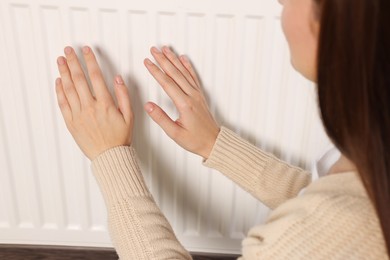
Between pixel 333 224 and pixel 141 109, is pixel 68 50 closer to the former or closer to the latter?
pixel 141 109

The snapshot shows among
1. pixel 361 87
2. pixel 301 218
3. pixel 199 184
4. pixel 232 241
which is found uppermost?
pixel 361 87

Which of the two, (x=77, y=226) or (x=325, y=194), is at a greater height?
(x=325, y=194)

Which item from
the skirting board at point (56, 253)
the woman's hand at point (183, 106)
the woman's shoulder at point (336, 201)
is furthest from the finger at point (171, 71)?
the skirting board at point (56, 253)

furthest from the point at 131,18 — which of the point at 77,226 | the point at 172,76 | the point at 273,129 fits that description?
the point at 77,226

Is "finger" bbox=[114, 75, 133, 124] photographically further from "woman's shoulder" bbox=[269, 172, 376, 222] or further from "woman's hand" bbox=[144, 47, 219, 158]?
"woman's shoulder" bbox=[269, 172, 376, 222]

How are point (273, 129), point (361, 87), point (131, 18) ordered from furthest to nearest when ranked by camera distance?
1. point (273, 129)
2. point (131, 18)
3. point (361, 87)

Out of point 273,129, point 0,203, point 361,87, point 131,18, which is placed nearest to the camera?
point 361,87

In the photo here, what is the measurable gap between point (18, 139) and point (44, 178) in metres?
0.08

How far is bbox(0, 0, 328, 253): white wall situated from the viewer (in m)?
0.74

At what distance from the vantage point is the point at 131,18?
0.74 meters

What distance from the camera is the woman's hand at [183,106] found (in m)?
0.76

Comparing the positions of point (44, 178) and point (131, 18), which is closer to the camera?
point (131, 18)

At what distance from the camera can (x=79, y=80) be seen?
2.50 ft

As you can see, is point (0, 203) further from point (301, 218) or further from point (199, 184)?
point (301, 218)
